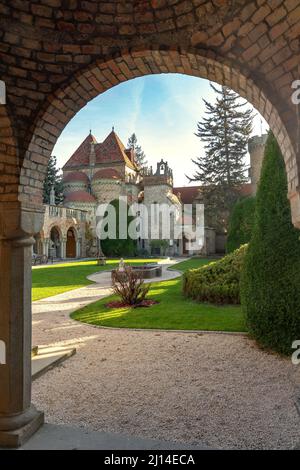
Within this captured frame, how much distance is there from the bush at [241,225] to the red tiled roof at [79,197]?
25.2m

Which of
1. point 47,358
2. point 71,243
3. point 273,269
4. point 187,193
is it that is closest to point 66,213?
point 71,243

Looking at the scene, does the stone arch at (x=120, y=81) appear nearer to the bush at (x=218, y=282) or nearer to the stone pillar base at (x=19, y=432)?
the stone pillar base at (x=19, y=432)

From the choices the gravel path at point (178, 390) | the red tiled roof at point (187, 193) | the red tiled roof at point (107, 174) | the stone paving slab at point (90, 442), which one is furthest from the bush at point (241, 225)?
the red tiled roof at point (187, 193)

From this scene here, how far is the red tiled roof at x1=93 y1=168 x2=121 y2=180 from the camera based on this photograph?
146ft

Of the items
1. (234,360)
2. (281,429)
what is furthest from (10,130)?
(234,360)

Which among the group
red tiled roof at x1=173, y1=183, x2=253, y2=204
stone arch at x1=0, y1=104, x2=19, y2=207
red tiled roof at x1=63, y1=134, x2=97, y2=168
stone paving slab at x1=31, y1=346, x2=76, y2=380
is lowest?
stone paving slab at x1=31, y1=346, x2=76, y2=380

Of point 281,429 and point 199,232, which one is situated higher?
point 199,232

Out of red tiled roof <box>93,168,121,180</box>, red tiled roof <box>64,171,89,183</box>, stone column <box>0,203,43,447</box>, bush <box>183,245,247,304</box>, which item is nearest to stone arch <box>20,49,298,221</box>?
stone column <box>0,203,43,447</box>

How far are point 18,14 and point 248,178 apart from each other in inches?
1346

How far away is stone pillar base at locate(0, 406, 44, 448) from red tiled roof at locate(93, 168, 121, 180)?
4239 centimetres

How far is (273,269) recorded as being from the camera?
18.1 ft

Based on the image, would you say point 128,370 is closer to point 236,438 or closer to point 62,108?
point 236,438

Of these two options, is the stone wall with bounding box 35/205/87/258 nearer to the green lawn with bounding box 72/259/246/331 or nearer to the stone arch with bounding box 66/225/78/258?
the stone arch with bounding box 66/225/78/258

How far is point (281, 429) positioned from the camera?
3.27 meters
